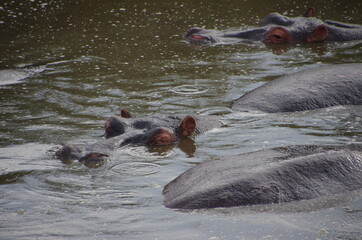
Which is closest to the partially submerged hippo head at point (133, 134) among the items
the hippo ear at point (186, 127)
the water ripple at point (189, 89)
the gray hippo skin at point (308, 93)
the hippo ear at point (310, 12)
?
the hippo ear at point (186, 127)

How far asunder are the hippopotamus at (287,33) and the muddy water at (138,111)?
0.21 meters

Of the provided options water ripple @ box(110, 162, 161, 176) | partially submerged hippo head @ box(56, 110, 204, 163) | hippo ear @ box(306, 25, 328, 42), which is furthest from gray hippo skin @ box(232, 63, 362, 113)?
hippo ear @ box(306, 25, 328, 42)

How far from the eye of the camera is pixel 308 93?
647 cm

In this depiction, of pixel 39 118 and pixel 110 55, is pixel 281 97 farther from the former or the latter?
pixel 110 55

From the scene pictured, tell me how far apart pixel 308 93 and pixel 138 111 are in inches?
66.5

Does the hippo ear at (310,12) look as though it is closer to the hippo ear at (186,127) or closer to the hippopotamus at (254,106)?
the hippopotamus at (254,106)

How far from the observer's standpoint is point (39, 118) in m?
6.62

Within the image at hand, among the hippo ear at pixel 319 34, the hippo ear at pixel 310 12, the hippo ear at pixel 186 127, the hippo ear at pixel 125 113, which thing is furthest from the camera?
the hippo ear at pixel 310 12

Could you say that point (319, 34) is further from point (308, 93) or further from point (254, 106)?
point (254, 106)

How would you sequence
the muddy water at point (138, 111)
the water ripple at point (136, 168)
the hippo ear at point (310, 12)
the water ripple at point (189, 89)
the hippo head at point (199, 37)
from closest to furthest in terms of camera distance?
the muddy water at point (138, 111)
the water ripple at point (136, 168)
the water ripple at point (189, 89)
the hippo head at point (199, 37)
the hippo ear at point (310, 12)

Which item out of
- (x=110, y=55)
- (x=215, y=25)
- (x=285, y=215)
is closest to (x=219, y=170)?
(x=285, y=215)

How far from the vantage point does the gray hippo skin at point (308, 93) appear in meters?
6.39

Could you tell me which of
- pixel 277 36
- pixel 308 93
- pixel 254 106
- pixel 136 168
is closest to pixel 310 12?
pixel 277 36

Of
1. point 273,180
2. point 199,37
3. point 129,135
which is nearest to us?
point 273,180
